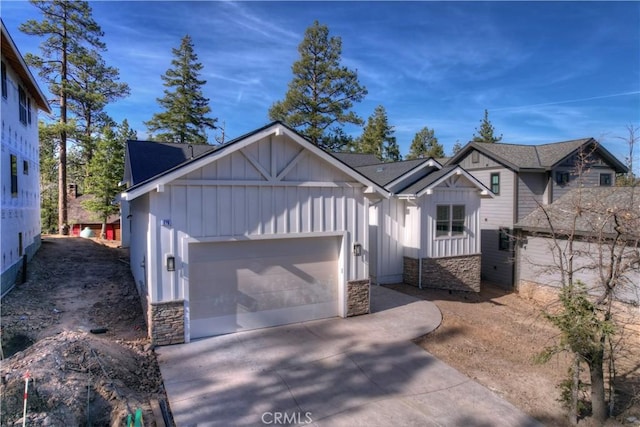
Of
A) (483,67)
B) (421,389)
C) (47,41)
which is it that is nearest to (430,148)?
(483,67)

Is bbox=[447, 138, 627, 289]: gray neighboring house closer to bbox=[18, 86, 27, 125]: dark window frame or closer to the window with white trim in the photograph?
the window with white trim

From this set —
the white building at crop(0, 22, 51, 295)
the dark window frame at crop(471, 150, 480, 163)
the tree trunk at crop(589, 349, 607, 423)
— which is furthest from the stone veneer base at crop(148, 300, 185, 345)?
the dark window frame at crop(471, 150, 480, 163)

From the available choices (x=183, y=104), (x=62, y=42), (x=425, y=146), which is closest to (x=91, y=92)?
(x=62, y=42)

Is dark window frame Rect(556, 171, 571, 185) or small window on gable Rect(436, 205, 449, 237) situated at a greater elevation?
dark window frame Rect(556, 171, 571, 185)

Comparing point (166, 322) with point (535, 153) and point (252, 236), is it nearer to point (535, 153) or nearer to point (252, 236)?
point (252, 236)

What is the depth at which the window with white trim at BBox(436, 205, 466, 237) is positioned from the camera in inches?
574

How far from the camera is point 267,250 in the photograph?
356 inches

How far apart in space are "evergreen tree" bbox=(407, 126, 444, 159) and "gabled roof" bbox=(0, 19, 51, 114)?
110 ft

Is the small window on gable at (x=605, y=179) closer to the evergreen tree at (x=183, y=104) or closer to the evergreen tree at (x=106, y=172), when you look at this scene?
the evergreen tree at (x=106, y=172)

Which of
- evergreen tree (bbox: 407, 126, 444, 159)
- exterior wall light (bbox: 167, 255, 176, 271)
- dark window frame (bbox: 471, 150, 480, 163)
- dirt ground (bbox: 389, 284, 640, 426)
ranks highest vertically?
evergreen tree (bbox: 407, 126, 444, 159)

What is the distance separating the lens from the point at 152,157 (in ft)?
39.0

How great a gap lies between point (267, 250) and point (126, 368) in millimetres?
3782

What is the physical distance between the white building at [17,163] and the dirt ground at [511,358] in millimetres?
12073

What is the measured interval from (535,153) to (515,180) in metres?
3.45
